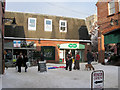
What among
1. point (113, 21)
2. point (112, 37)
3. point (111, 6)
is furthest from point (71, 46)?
point (111, 6)

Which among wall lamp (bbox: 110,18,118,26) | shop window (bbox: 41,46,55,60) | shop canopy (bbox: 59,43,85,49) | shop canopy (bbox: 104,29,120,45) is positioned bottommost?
shop window (bbox: 41,46,55,60)

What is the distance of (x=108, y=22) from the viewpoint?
52.2 ft

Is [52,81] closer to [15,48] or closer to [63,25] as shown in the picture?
[15,48]

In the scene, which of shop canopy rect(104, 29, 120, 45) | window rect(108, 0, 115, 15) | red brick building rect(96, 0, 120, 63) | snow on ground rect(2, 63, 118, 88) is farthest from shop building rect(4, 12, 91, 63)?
snow on ground rect(2, 63, 118, 88)

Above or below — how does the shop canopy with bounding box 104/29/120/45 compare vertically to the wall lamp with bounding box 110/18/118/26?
below

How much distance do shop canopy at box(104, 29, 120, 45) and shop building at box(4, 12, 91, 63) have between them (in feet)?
19.0

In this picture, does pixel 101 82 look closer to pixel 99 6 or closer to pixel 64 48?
pixel 99 6

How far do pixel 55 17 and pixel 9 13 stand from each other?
21.0 ft

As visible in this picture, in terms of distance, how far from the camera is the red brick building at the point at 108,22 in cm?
1480

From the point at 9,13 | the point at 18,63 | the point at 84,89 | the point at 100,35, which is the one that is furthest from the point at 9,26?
the point at 84,89

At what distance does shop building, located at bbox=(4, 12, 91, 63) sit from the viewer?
18.5 meters

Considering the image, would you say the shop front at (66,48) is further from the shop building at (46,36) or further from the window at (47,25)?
the window at (47,25)

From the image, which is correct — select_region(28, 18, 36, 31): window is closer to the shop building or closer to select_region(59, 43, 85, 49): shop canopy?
the shop building

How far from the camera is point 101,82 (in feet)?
16.1
